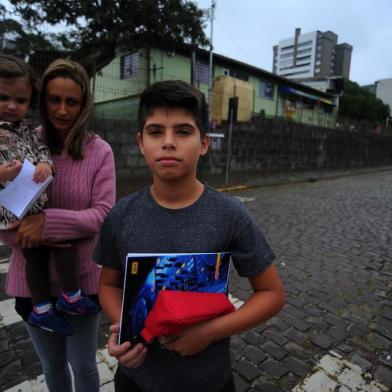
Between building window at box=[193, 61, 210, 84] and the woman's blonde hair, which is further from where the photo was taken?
building window at box=[193, 61, 210, 84]

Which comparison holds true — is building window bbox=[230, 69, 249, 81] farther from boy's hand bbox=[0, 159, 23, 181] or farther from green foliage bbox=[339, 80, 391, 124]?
boy's hand bbox=[0, 159, 23, 181]

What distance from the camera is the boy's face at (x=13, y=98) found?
145cm

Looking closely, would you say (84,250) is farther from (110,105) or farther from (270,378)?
(110,105)

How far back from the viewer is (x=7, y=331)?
2.97 meters

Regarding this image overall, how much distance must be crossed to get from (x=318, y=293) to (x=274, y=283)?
9.81 feet

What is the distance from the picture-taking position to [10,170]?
1.33m

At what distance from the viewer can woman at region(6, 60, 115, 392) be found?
1434 mm

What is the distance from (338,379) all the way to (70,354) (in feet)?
6.62

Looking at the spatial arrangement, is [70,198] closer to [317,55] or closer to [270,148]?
[270,148]

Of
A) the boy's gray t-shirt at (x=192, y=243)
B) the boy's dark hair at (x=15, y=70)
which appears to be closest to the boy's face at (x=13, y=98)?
the boy's dark hair at (x=15, y=70)

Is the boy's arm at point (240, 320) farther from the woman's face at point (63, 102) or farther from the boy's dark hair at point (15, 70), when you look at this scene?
the boy's dark hair at point (15, 70)

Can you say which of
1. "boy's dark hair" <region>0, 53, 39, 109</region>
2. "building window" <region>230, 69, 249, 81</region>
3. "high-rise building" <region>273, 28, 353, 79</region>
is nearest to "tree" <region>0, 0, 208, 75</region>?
"building window" <region>230, 69, 249, 81</region>

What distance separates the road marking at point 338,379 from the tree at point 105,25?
12.4 meters

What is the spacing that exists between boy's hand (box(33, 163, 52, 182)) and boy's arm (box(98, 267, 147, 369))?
1.53 ft
